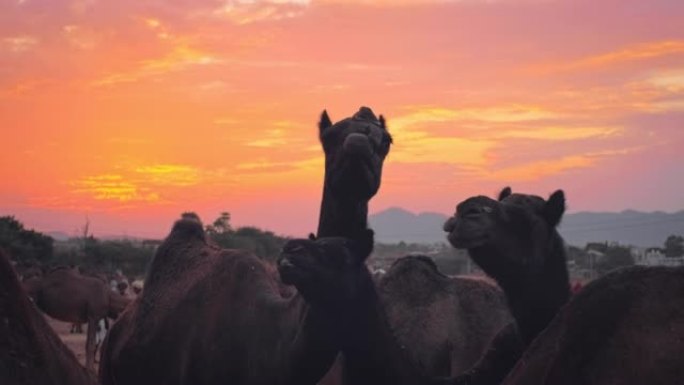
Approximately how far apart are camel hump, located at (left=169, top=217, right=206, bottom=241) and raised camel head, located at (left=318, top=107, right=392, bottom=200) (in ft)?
7.22

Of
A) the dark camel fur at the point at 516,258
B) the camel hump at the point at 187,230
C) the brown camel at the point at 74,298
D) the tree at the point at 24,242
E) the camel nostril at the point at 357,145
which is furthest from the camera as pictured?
the tree at the point at 24,242

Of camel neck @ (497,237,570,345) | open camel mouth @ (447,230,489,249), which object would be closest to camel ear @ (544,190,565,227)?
camel neck @ (497,237,570,345)

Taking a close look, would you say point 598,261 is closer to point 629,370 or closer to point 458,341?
point 458,341

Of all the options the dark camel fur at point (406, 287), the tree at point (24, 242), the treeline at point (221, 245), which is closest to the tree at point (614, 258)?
the treeline at point (221, 245)

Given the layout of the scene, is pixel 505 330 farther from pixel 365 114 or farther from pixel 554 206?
pixel 365 114

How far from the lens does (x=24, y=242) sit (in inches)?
2547

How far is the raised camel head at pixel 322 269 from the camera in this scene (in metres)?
6.18

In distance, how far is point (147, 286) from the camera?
880cm

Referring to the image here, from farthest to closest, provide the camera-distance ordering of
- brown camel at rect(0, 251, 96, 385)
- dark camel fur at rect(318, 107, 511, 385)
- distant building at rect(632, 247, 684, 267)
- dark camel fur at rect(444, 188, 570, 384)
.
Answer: distant building at rect(632, 247, 684, 267) < dark camel fur at rect(318, 107, 511, 385) < dark camel fur at rect(444, 188, 570, 384) < brown camel at rect(0, 251, 96, 385)

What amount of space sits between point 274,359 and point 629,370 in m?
3.08

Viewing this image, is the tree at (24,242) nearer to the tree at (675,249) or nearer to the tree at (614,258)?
the tree at (614,258)

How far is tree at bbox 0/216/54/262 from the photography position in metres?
61.2

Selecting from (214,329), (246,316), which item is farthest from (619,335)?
(214,329)

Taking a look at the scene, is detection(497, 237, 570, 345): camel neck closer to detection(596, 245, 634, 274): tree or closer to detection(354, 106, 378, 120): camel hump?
detection(354, 106, 378, 120): camel hump
